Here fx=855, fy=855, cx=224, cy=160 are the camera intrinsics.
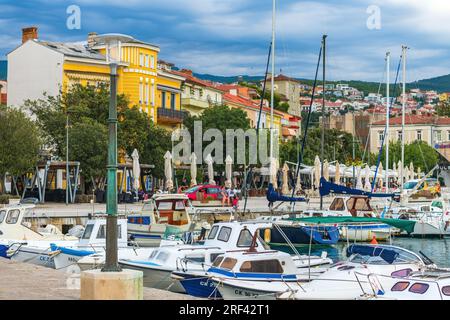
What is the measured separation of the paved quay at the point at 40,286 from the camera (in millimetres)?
15266

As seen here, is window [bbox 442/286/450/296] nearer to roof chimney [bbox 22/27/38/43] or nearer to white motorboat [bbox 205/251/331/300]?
white motorboat [bbox 205/251/331/300]

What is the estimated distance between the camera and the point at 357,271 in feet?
68.6

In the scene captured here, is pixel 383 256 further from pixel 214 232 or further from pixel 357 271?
pixel 214 232

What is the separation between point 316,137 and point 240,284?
87.4 m

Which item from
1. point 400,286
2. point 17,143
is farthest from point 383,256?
point 17,143

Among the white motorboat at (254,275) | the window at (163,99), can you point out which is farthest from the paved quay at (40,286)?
the window at (163,99)

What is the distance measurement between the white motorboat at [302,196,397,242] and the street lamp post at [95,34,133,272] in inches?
1207

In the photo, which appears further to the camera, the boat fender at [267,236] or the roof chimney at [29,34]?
the roof chimney at [29,34]

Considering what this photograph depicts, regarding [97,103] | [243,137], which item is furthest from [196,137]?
[97,103]

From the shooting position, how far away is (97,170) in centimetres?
5881

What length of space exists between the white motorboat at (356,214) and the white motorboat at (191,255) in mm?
17060

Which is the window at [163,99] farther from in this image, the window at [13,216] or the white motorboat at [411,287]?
the white motorboat at [411,287]

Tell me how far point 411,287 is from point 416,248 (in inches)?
984
